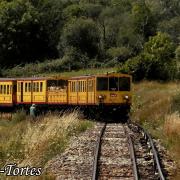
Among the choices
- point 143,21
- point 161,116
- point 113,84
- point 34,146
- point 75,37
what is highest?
point 143,21

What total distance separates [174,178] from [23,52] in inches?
3262

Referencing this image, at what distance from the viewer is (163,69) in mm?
61156

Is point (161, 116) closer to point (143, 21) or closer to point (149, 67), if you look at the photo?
point (149, 67)

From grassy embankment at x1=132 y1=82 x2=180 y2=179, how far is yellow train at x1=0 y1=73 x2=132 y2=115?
1.62 metres

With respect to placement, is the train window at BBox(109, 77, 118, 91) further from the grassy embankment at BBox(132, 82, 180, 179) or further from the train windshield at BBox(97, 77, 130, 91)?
the grassy embankment at BBox(132, 82, 180, 179)

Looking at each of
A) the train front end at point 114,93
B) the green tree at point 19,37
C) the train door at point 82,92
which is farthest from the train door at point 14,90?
the green tree at point 19,37

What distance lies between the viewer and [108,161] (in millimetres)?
15375

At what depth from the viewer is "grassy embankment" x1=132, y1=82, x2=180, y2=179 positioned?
728 inches

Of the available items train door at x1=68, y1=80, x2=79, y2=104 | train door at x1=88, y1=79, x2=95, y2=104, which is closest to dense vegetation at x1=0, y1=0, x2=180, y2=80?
train door at x1=68, y1=80, x2=79, y2=104

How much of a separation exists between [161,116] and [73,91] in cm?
930

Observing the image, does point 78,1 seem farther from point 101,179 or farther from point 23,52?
point 101,179

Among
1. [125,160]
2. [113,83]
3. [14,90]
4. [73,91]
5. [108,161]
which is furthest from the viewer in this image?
[14,90]

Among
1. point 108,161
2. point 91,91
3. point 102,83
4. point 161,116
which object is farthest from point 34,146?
point 91,91

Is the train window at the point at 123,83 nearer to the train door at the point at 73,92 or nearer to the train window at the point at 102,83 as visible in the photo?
the train window at the point at 102,83
